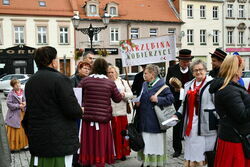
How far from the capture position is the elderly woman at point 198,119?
4195 mm

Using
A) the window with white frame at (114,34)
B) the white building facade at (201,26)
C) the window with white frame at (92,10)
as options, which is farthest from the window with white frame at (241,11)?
the window with white frame at (92,10)

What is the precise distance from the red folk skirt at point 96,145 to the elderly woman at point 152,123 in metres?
0.59

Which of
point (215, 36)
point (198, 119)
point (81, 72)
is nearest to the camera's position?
point (198, 119)

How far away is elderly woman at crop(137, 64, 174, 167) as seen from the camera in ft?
16.4

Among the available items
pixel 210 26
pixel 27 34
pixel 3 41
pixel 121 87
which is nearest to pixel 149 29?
pixel 210 26

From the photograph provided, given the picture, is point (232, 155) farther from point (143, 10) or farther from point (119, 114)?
point (143, 10)

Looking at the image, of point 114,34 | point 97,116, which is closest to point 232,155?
point 97,116

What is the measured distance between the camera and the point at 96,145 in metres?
4.99

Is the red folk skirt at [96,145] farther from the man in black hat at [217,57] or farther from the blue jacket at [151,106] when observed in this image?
the man in black hat at [217,57]

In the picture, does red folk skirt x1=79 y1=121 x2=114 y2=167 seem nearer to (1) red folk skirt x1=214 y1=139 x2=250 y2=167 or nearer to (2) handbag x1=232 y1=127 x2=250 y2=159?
(1) red folk skirt x1=214 y1=139 x2=250 y2=167

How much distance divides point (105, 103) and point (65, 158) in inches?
68.6

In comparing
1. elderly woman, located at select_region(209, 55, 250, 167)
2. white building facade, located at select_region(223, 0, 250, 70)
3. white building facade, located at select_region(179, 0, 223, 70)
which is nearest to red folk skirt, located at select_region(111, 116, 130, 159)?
elderly woman, located at select_region(209, 55, 250, 167)

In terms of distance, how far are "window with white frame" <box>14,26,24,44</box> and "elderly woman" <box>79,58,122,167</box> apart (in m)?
27.8

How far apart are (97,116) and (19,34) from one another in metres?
28.2
